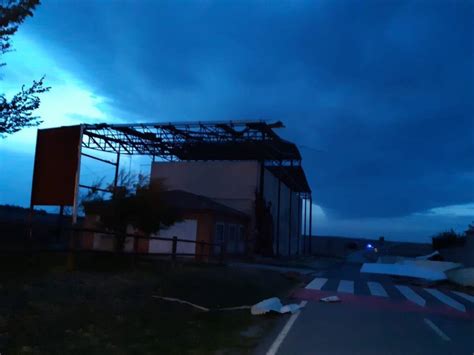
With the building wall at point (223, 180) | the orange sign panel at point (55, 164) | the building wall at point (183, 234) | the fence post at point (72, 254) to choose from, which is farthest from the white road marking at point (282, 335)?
the building wall at point (223, 180)

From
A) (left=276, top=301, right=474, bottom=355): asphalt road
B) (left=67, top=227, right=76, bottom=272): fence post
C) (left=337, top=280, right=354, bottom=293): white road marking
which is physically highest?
(left=67, top=227, right=76, bottom=272): fence post

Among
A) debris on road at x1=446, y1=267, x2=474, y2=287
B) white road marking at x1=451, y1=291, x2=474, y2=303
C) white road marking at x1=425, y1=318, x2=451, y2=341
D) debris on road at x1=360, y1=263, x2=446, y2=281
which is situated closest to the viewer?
white road marking at x1=425, y1=318, x2=451, y2=341

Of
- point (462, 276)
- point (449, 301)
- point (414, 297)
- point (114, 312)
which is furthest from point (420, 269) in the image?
point (114, 312)

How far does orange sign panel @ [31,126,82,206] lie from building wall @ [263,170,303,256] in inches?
1178

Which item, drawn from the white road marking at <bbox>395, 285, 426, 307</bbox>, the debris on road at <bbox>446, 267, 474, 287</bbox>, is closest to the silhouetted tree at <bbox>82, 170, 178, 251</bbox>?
the white road marking at <bbox>395, 285, 426, 307</bbox>

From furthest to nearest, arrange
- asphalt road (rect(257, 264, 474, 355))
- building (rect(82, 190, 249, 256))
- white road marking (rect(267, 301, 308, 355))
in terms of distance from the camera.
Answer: building (rect(82, 190, 249, 256))
asphalt road (rect(257, 264, 474, 355))
white road marking (rect(267, 301, 308, 355))

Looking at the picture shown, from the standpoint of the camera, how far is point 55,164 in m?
14.2

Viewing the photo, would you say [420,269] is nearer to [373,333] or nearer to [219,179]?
[373,333]

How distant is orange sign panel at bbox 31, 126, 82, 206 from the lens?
45.8 feet

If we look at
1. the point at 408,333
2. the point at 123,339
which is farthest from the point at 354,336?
the point at 123,339

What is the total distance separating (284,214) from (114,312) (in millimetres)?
Answer: 44348

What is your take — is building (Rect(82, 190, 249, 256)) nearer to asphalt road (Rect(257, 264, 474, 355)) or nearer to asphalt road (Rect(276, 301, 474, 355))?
asphalt road (Rect(257, 264, 474, 355))

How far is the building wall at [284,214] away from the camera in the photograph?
150ft

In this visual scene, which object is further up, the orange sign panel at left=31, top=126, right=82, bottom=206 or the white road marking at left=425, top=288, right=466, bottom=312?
the orange sign panel at left=31, top=126, right=82, bottom=206
